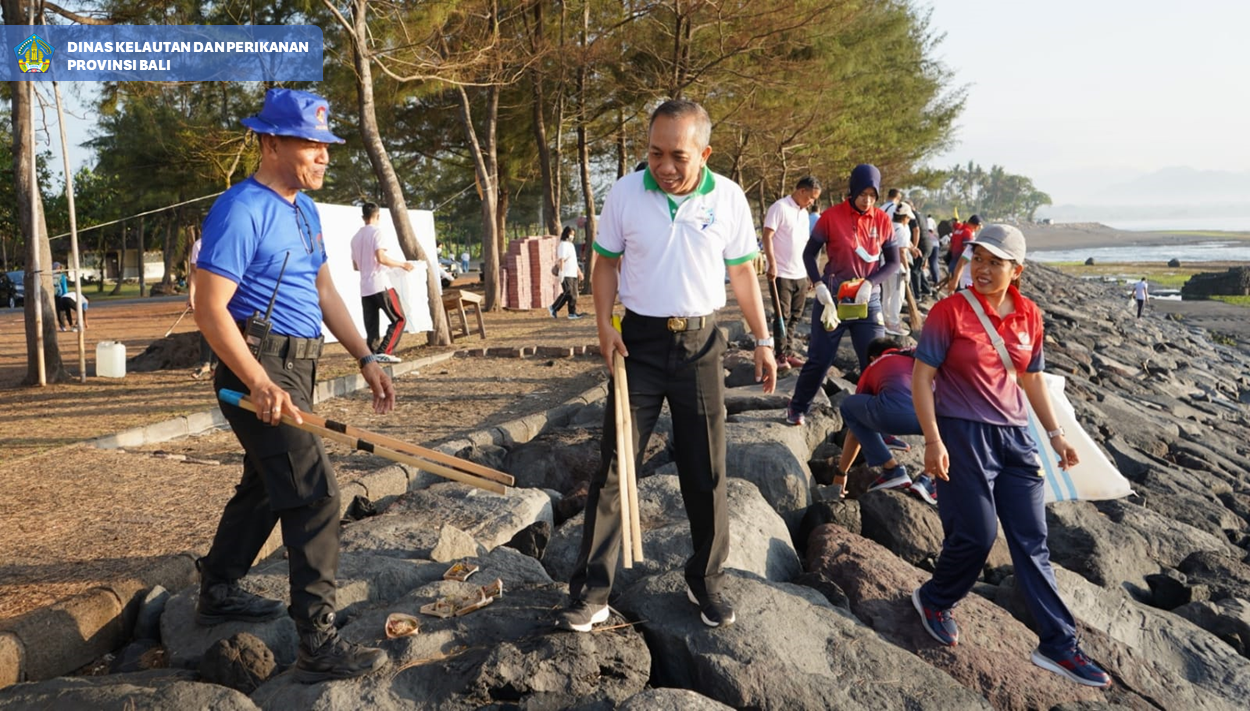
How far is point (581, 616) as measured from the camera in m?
3.41

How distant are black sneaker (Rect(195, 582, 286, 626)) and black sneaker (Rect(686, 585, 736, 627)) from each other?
1616mm

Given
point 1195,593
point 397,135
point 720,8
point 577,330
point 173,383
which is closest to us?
point 1195,593

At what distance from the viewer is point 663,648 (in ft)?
11.6

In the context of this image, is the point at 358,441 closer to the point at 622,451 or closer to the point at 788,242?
the point at 622,451

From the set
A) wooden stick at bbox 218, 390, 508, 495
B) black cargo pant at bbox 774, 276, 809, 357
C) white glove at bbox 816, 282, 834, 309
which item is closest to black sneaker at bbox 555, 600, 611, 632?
wooden stick at bbox 218, 390, 508, 495

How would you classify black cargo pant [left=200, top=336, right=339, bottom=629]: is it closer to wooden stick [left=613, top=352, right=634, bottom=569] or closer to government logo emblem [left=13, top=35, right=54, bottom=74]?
wooden stick [left=613, top=352, right=634, bottom=569]

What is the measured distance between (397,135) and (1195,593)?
23702 mm

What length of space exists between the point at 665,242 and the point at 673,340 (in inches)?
13.3

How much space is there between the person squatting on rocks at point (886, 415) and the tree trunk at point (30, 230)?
9.13 m

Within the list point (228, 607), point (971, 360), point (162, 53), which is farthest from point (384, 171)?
point (971, 360)

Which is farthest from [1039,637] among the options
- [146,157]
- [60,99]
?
[146,157]

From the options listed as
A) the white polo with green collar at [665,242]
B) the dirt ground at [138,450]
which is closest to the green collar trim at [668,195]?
the white polo with green collar at [665,242]

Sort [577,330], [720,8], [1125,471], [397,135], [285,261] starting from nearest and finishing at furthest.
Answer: [285,261]
[1125,471]
[577,330]
[720,8]
[397,135]

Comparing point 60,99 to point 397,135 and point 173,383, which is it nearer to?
point 173,383
